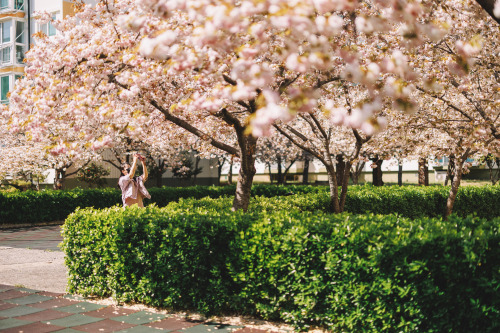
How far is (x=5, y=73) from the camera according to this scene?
33406mm

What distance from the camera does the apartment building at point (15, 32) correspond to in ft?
110

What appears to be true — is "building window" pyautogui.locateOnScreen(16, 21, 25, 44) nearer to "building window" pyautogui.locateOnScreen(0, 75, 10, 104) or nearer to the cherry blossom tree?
"building window" pyautogui.locateOnScreen(0, 75, 10, 104)

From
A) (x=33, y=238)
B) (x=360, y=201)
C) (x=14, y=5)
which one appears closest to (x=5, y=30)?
(x=14, y=5)

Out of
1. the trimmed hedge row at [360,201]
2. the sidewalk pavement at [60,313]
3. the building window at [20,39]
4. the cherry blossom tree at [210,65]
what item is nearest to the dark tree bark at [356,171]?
the trimmed hedge row at [360,201]

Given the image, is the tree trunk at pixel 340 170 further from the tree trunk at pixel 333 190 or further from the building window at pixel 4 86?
the building window at pixel 4 86

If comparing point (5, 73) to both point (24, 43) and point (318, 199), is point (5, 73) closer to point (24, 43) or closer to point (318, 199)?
point (24, 43)

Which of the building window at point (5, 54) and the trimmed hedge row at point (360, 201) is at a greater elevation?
the building window at point (5, 54)

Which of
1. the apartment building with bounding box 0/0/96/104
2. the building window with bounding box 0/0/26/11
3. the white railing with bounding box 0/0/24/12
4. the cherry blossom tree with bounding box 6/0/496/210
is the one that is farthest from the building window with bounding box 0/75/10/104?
the cherry blossom tree with bounding box 6/0/496/210

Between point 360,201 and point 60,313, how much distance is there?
12316 mm

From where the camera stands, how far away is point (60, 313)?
6664mm

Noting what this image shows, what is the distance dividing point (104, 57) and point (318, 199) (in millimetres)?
8260

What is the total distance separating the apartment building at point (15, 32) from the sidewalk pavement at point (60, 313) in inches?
1087

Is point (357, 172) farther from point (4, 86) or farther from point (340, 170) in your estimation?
point (4, 86)

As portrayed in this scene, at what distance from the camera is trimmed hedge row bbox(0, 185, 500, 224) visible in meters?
17.8
